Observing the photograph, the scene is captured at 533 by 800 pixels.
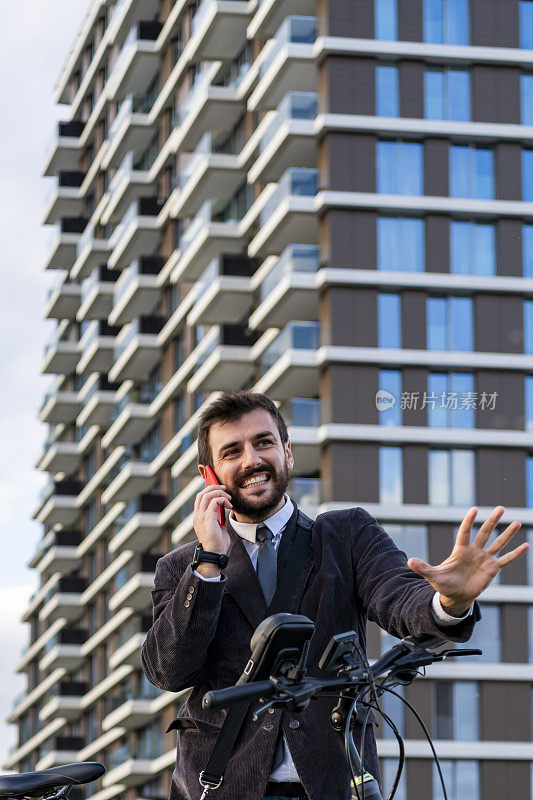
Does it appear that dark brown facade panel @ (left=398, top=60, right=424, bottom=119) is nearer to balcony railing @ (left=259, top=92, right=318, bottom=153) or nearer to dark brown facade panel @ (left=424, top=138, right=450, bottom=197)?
dark brown facade panel @ (left=424, top=138, right=450, bottom=197)

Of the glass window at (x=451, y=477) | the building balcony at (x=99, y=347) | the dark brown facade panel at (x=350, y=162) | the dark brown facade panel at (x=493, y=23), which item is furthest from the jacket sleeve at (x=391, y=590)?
the building balcony at (x=99, y=347)

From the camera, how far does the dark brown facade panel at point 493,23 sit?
51.4 m

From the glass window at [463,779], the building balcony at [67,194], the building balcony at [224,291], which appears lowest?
the glass window at [463,779]

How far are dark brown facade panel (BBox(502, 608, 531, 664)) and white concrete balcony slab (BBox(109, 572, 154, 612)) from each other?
17903mm

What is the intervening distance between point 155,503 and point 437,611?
198 ft

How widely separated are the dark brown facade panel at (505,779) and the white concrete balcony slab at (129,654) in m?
19.6

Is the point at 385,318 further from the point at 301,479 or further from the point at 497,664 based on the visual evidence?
the point at 497,664

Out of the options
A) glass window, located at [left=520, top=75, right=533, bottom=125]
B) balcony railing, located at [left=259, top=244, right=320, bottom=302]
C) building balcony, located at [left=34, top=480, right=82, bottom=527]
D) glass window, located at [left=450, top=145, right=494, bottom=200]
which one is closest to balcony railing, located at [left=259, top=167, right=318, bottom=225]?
balcony railing, located at [left=259, top=244, right=320, bottom=302]

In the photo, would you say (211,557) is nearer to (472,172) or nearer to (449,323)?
(449,323)

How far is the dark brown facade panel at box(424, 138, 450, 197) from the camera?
50.5 meters

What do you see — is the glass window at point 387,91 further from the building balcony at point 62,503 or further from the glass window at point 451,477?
the building balcony at point 62,503

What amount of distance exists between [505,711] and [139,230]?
28.6m

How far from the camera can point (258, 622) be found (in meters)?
5.17

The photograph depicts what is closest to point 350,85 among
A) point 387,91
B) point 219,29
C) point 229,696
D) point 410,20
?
point 387,91
